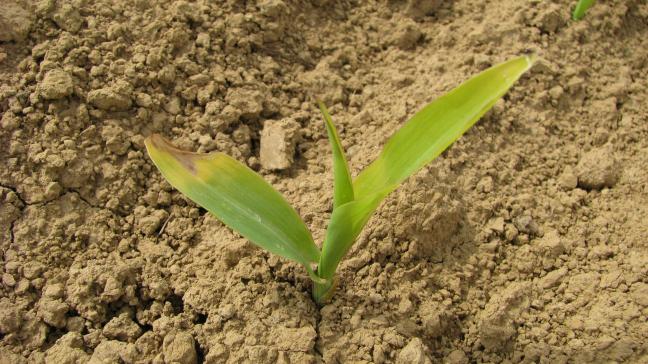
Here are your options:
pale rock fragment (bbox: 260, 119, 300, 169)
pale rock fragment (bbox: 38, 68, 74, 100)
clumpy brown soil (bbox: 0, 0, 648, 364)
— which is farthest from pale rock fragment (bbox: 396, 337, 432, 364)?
pale rock fragment (bbox: 38, 68, 74, 100)

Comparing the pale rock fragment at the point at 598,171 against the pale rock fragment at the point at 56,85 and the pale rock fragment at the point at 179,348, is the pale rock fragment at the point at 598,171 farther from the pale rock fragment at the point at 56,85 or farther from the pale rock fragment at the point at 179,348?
the pale rock fragment at the point at 56,85

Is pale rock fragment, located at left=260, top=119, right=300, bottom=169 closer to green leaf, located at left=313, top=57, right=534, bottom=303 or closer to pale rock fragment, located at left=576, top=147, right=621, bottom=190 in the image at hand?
green leaf, located at left=313, top=57, right=534, bottom=303

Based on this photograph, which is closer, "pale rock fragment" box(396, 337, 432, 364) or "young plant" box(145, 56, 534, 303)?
"young plant" box(145, 56, 534, 303)

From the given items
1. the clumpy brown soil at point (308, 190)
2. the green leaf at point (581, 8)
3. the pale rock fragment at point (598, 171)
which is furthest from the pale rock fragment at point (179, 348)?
the green leaf at point (581, 8)

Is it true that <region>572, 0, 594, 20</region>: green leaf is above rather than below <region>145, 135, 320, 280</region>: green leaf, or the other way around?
above

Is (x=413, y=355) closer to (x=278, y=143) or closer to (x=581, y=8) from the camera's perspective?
(x=278, y=143)

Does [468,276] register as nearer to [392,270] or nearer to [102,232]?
[392,270]

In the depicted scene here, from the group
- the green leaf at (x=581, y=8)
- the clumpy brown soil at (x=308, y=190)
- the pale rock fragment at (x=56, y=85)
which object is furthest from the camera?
the green leaf at (x=581, y=8)
